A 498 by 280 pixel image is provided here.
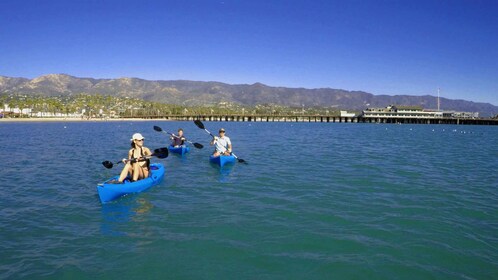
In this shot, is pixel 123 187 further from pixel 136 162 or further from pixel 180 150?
pixel 180 150

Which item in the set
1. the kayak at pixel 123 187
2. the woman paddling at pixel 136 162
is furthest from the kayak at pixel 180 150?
the woman paddling at pixel 136 162

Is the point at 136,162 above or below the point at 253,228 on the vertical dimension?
above

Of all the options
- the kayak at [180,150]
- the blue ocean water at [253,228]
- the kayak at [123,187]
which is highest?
the kayak at [180,150]

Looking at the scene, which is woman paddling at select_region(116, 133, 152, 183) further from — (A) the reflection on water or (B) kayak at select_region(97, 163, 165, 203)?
(A) the reflection on water

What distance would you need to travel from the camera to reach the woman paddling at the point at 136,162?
571 inches

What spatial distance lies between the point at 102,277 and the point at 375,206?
9689mm

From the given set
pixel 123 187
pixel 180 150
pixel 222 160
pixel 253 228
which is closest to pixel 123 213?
pixel 123 187

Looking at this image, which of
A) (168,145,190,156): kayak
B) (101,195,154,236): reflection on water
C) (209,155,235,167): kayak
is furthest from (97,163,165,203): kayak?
(168,145,190,156): kayak

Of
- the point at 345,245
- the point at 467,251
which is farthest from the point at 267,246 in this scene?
the point at 467,251

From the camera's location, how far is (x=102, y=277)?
775 cm

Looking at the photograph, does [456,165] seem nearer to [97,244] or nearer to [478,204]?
[478,204]

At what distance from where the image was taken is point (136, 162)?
15016 mm

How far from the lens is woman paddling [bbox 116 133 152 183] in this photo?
14.5 metres

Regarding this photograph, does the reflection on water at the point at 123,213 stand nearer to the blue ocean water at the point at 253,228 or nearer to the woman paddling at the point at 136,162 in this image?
the blue ocean water at the point at 253,228
